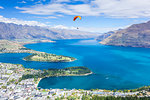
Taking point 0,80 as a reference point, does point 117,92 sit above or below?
below

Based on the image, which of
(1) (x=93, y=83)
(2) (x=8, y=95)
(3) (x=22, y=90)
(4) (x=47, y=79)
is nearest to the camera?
(2) (x=8, y=95)

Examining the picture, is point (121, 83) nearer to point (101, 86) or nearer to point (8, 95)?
point (101, 86)

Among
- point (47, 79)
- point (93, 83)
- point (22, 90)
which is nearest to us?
point (22, 90)

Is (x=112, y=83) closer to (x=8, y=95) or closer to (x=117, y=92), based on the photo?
(x=117, y=92)

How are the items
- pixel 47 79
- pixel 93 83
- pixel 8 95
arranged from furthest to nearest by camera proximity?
pixel 47 79, pixel 93 83, pixel 8 95

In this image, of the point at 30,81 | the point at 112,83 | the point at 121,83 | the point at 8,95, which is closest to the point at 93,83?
the point at 112,83

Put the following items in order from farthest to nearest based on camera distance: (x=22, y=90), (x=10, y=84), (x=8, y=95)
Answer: (x=10, y=84) < (x=22, y=90) < (x=8, y=95)

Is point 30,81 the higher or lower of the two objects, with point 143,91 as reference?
higher

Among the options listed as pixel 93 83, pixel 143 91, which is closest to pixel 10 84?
pixel 93 83

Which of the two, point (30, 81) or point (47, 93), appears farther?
point (30, 81)
